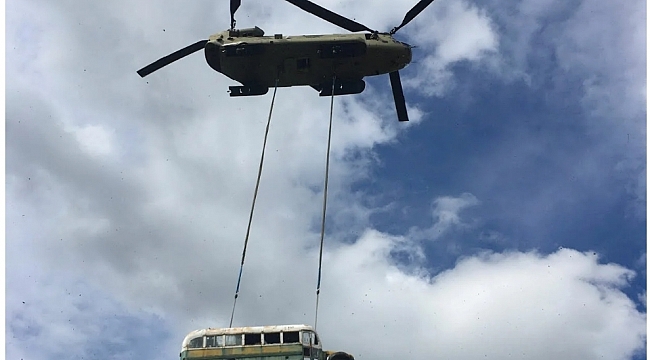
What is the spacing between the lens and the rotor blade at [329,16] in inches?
1352

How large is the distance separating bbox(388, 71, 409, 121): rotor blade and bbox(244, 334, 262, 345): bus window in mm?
17265

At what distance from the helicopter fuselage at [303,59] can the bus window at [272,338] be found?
14185 mm

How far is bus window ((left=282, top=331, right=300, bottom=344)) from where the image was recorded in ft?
88.6

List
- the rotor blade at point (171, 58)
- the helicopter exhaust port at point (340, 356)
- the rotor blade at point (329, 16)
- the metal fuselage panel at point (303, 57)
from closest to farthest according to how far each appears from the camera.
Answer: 1. the helicopter exhaust port at point (340, 356)
2. the metal fuselage panel at point (303, 57)
3. the rotor blade at point (329, 16)
4. the rotor blade at point (171, 58)

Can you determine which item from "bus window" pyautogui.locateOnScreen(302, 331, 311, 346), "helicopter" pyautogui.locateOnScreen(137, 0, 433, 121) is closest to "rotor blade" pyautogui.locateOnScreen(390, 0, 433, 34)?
"helicopter" pyautogui.locateOnScreen(137, 0, 433, 121)

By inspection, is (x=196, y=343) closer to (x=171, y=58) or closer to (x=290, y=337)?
(x=290, y=337)

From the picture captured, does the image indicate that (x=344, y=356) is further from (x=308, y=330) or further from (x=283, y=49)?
(x=283, y=49)

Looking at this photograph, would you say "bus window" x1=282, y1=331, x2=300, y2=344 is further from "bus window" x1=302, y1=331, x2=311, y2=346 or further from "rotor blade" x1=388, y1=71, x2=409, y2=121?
"rotor blade" x1=388, y1=71, x2=409, y2=121

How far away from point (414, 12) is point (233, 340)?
2057 cm

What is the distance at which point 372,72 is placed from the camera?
34.7 meters

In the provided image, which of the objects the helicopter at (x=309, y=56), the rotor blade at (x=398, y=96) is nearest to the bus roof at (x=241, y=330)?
the helicopter at (x=309, y=56)

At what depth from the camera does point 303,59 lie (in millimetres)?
33062

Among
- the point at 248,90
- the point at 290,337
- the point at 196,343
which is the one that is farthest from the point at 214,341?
the point at 248,90

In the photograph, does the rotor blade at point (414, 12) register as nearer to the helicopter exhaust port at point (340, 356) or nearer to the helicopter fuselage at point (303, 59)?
the helicopter fuselage at point (303, 59)
